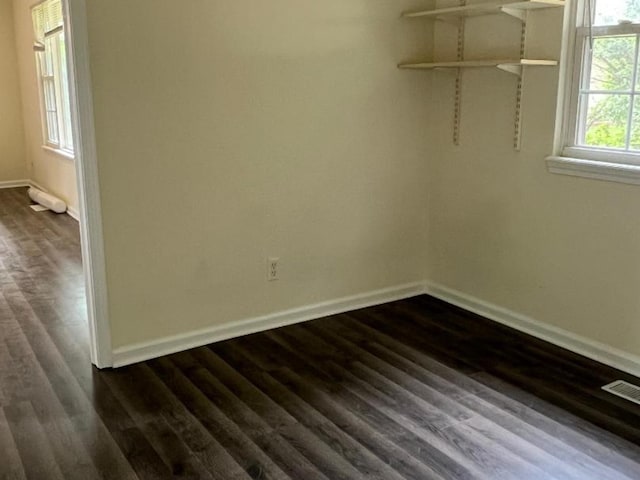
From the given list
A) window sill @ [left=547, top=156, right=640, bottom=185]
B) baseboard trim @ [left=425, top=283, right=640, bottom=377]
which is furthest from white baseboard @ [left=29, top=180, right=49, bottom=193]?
window sill @ [left=547, top=156, right=640, bottom=185]

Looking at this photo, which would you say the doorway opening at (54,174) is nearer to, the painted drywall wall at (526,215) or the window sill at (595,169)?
the painted drywall wall at (526,215)

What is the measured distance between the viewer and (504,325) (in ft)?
12.1

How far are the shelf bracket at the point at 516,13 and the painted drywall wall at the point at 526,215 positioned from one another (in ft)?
0.14

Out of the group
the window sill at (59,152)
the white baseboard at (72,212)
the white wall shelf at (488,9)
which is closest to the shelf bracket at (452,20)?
the white wall shelf at (488,9)

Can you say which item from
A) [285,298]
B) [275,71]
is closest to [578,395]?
[285,298]

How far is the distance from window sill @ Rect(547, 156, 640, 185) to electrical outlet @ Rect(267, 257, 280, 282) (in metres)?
1.48

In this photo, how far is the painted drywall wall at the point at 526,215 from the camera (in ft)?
10.2

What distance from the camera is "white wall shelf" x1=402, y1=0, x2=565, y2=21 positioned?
311cm

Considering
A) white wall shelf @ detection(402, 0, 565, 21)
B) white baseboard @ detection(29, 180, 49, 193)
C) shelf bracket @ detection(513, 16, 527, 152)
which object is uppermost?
white wall shelf @ detection(402, 0, 565, 21)

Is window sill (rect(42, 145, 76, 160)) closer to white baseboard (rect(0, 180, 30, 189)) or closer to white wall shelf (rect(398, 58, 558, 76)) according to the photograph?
white baseboard (rect(0, 180, 30, 189))

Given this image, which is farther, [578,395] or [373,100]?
[373,100]

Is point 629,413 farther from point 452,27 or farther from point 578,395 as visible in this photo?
point 452,27

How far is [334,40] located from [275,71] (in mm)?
402

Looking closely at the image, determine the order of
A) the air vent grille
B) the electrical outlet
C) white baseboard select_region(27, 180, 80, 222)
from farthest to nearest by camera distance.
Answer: white baseboard select_region(27, 180, 80, 222)
the electrical outlet
the air vent grille
